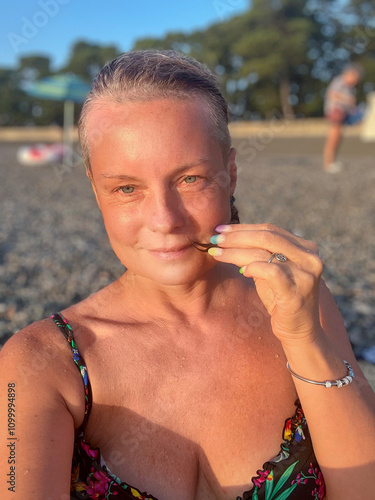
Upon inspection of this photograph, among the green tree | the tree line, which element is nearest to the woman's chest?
the tree line

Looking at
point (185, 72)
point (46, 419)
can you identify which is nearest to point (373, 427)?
point (46, 419)

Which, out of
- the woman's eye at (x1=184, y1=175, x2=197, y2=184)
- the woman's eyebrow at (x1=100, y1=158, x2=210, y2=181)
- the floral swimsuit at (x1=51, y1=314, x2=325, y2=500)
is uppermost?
the woman's eyebrow at (x1=100, y1=158, x2=210, y2=181)

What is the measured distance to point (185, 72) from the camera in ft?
5.86

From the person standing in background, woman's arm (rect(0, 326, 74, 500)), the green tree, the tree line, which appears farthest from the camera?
the green tree

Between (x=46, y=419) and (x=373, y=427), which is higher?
(x=46, y=419)

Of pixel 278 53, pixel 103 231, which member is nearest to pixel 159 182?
pixel 103 231

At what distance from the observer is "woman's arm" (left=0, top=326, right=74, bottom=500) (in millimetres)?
1550

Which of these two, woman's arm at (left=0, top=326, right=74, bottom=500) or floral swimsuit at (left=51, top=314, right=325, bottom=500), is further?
floral swimsuit at (left=51, top=314, right=325, bottom=500)

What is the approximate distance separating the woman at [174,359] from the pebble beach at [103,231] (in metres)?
2.95

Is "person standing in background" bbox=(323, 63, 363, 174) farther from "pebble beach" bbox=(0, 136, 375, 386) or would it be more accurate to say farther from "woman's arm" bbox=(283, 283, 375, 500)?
"woman's arm" bbox=(283, 283, 375, 500)

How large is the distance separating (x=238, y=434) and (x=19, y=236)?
28.7 feet

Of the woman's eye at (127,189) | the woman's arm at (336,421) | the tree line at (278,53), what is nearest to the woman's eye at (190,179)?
the woman's eye at (127,189)

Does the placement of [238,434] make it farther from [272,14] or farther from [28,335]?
[272,14]

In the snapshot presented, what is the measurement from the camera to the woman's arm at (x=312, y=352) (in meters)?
1.62
